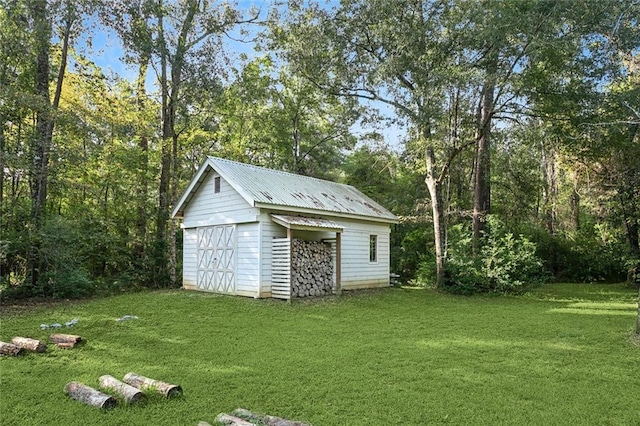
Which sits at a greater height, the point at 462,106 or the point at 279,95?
the point at 279,95

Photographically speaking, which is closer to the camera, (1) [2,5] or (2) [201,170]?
(1) [2,5]

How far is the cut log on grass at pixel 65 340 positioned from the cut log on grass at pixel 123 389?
6.33 feet

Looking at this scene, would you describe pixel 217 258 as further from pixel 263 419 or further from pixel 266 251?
pixel 263 419

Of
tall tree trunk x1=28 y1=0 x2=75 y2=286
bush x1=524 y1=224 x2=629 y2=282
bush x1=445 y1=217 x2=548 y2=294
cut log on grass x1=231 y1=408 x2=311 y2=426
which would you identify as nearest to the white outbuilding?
bush x1=445 y1=217 x2=548 y2=294

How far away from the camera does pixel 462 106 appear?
1477cm

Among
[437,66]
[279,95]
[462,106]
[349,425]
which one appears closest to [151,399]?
[349,425]

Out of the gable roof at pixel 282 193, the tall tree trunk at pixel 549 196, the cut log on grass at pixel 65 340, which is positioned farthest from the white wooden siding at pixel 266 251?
the tall tree trunk at pixel 549 196

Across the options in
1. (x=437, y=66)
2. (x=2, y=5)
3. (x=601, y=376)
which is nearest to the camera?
(x=601, y=376)

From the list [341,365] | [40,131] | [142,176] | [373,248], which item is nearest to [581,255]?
[373,248]

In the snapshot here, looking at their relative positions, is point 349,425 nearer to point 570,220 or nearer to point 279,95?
point 279,95

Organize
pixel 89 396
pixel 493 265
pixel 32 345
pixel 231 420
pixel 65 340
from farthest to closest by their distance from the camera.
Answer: pixel 493 265 → pixel 65 340 → pixel 32 345 → pixel 89 396 → pixel 231 420

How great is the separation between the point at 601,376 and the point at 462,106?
38.0 feet

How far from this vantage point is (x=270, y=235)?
11.2m

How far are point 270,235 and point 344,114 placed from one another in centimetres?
653
